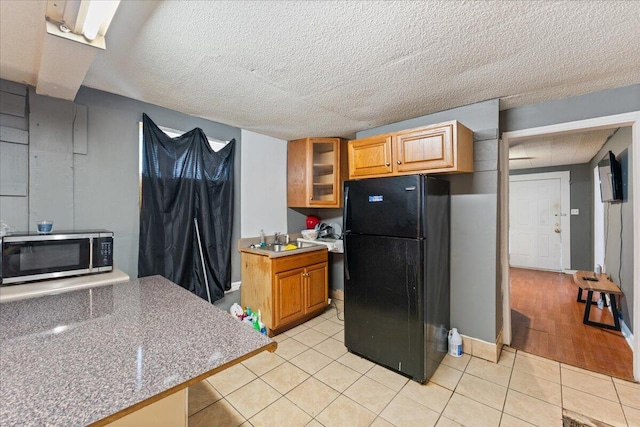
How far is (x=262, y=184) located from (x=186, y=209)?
3.28 ft

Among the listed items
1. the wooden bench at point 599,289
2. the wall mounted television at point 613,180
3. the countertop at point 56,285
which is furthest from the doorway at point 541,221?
the countertop at point 56,285

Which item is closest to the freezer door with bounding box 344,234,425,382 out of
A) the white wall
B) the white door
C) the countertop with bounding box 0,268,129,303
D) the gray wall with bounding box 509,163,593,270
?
the white wall

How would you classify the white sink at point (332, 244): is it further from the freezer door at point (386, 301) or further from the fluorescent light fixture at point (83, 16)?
the fluorescent light fixture at point (83, 16)

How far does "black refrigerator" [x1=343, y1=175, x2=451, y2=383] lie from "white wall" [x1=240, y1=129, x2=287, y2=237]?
4.22 feet

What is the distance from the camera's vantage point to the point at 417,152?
2268 mm

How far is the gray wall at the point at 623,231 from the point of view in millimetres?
2600

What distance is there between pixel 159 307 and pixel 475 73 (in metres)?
2.38

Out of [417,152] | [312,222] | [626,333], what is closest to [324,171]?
[312,222]

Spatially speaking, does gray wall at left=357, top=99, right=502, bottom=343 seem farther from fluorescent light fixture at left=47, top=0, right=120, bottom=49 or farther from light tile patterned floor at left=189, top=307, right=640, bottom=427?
fluorescent light fixture at left=47, top=0, right=120, bottom=49

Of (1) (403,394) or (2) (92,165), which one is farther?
(2) (92,165)

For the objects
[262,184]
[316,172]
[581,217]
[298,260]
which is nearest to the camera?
[298,260]

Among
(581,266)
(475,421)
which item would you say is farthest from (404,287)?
(581,266)

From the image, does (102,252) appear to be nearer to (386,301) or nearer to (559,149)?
(386,301)

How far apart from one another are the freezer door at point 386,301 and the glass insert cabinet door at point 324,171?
1.08 meters
